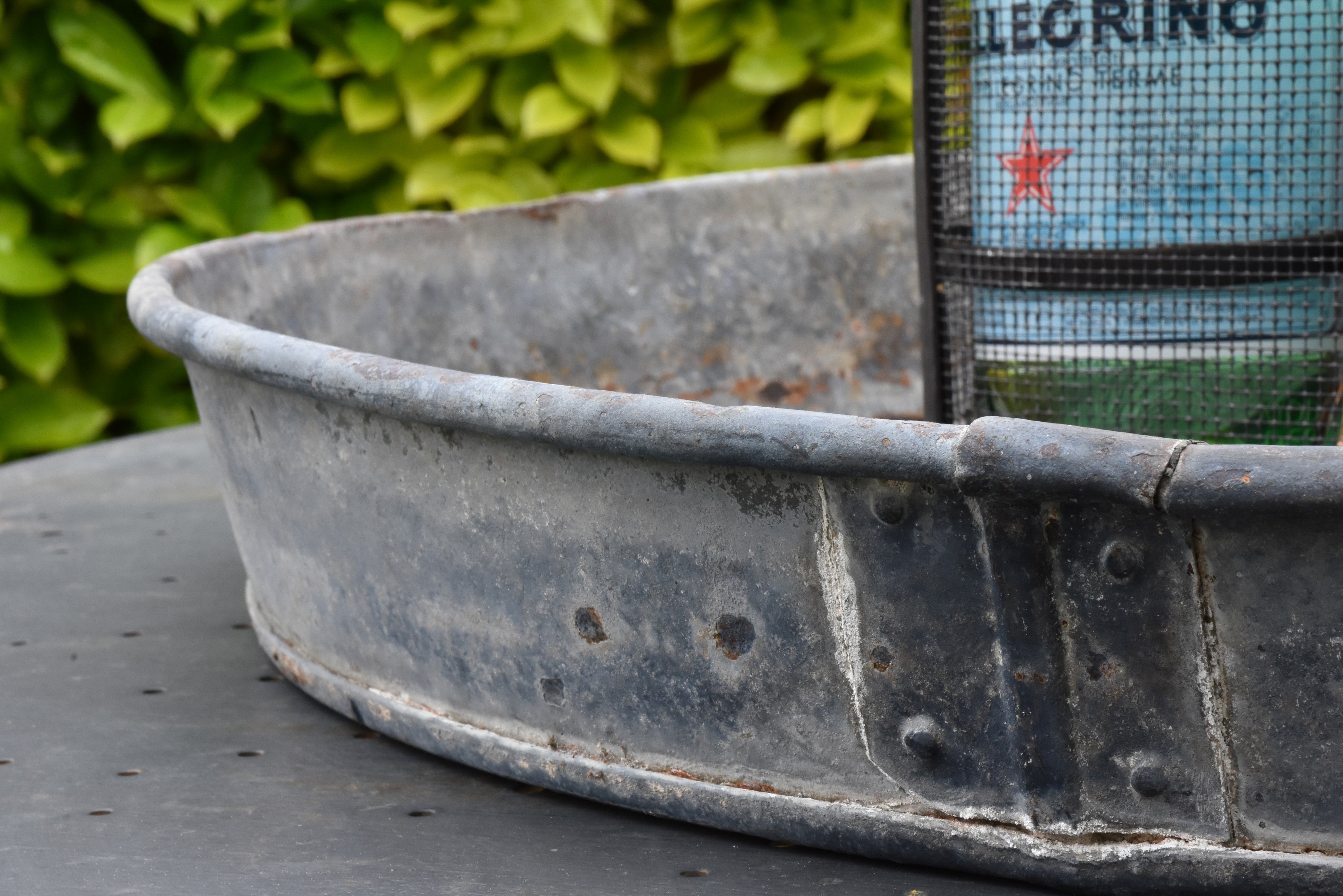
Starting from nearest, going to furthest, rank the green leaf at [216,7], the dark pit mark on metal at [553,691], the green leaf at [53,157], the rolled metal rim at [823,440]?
the rolled metal rim at [823,440], the dark pit mark on metal at [553,691], the green leaf at [216,7], the green leaf at [53,157]

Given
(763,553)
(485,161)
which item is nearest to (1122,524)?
(763,553)

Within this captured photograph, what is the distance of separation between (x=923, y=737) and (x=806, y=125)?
179 centimetres

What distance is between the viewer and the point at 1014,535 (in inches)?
25.0

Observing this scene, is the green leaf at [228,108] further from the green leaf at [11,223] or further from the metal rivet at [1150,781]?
the metal rivet at [1150,781]

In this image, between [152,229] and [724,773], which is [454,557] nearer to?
[724,773]

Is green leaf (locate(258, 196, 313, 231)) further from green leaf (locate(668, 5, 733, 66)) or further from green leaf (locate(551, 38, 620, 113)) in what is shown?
green leaf (locate(668, 5, 733, 66))

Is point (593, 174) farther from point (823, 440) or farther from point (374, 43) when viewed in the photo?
point (823, 440)

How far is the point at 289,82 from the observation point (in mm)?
2193

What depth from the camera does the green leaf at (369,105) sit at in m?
2.22

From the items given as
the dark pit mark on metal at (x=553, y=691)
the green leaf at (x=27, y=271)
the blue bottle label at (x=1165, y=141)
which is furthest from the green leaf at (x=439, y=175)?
the dark pit mark on metal at (x=553, y=691)

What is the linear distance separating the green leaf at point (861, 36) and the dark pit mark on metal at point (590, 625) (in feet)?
5.71

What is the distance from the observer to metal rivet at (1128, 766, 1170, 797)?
2.14 ft

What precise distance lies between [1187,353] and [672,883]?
67cm

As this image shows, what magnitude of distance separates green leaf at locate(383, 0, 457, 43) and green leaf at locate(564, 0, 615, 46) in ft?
0.62
